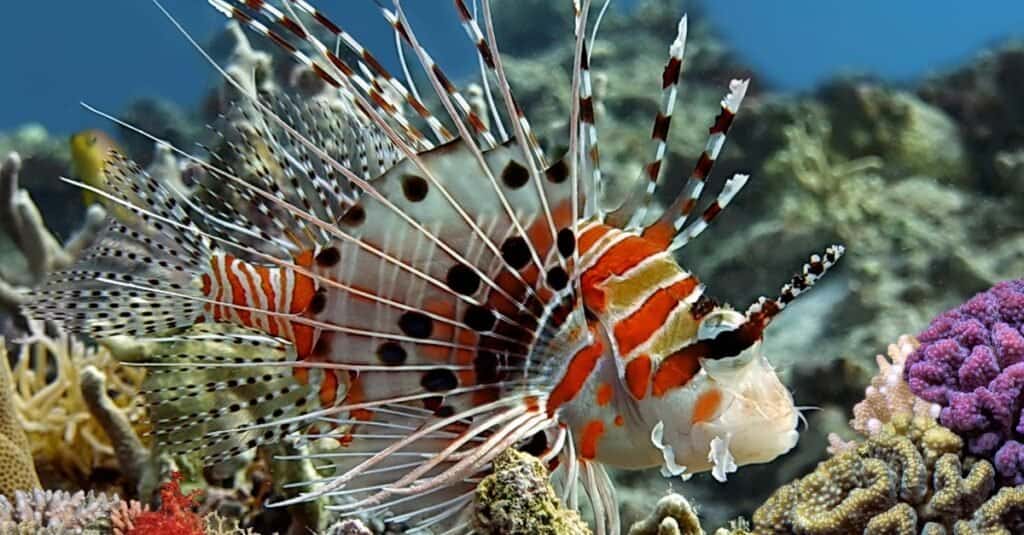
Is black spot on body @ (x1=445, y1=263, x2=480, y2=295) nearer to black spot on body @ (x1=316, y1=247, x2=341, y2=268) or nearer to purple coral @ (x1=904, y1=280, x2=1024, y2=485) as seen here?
black spot on body @ (x1=316, y1=247, x2=341, y2=268)

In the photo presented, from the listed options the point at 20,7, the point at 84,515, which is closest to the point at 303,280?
the point at 84,515

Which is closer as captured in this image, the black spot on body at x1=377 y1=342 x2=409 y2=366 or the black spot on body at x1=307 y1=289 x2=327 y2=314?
the black spot on body at x1=377 y1=342 x2=409 y2=366

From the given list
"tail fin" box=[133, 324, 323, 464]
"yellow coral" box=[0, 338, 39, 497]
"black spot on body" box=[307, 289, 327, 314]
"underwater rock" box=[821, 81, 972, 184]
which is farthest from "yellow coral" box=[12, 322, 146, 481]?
"underwater rock" box=[821, 81, 972, 184]

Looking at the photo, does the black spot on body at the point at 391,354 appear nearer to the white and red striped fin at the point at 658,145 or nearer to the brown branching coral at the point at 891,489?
the white and red striped fin at the point at 658,145

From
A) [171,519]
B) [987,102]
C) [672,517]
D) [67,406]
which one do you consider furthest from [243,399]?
[987,102]

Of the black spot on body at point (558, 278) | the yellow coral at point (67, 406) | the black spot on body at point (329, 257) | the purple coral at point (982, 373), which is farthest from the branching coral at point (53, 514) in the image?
the purple coral at point (982, 373)

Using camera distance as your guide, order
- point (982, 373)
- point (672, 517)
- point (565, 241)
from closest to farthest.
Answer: point (565, 241) < point (672, 517) < point (982, 373)

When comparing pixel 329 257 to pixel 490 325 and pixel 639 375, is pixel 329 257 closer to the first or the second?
pixel 490 325
